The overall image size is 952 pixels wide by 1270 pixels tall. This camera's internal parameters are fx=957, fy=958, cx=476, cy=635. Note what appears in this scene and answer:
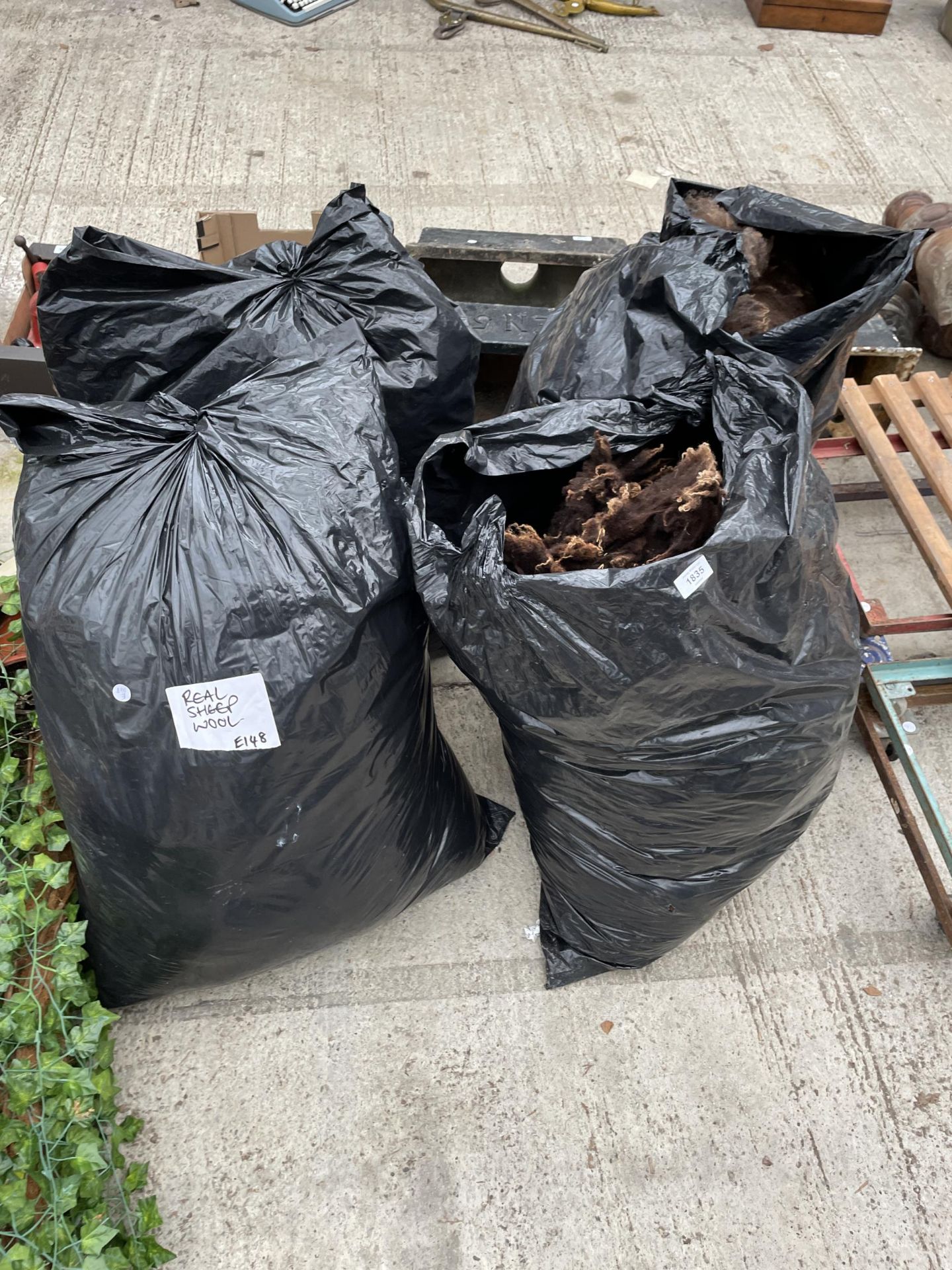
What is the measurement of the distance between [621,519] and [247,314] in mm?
725

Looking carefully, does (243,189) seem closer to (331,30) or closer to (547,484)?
(331,30)

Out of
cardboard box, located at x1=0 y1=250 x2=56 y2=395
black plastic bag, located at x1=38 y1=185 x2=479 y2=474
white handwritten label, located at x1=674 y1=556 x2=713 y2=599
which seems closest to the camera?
white handwritten label, located at x1=674 y1=556 x2=713 y2=599

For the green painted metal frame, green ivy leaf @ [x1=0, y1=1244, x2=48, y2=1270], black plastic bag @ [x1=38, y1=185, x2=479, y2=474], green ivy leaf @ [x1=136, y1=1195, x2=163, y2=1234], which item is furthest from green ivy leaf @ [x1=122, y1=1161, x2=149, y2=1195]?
the green painted metal frame

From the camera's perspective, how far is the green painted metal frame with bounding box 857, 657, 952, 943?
155cm

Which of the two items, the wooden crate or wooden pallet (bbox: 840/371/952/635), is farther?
the wooden crate

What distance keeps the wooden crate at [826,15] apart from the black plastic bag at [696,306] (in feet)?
8.85

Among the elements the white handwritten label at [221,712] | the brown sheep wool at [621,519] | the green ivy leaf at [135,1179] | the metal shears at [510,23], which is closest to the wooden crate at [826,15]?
the metal shears at [510,23]

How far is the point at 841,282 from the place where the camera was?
154cm

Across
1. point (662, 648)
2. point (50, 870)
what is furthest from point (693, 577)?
point (50, 870)

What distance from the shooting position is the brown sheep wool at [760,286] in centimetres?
142

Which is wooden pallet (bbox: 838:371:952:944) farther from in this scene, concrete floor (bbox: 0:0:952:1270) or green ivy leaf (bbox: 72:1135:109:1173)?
green ivy leaf (bbox: 72:1135:109:1173)

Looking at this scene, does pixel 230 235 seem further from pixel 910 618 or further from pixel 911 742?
pixel 911 742

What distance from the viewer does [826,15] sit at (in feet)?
11.9

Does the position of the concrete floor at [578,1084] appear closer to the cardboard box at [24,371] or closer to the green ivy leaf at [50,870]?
the green ivy leaf at [50,870]
